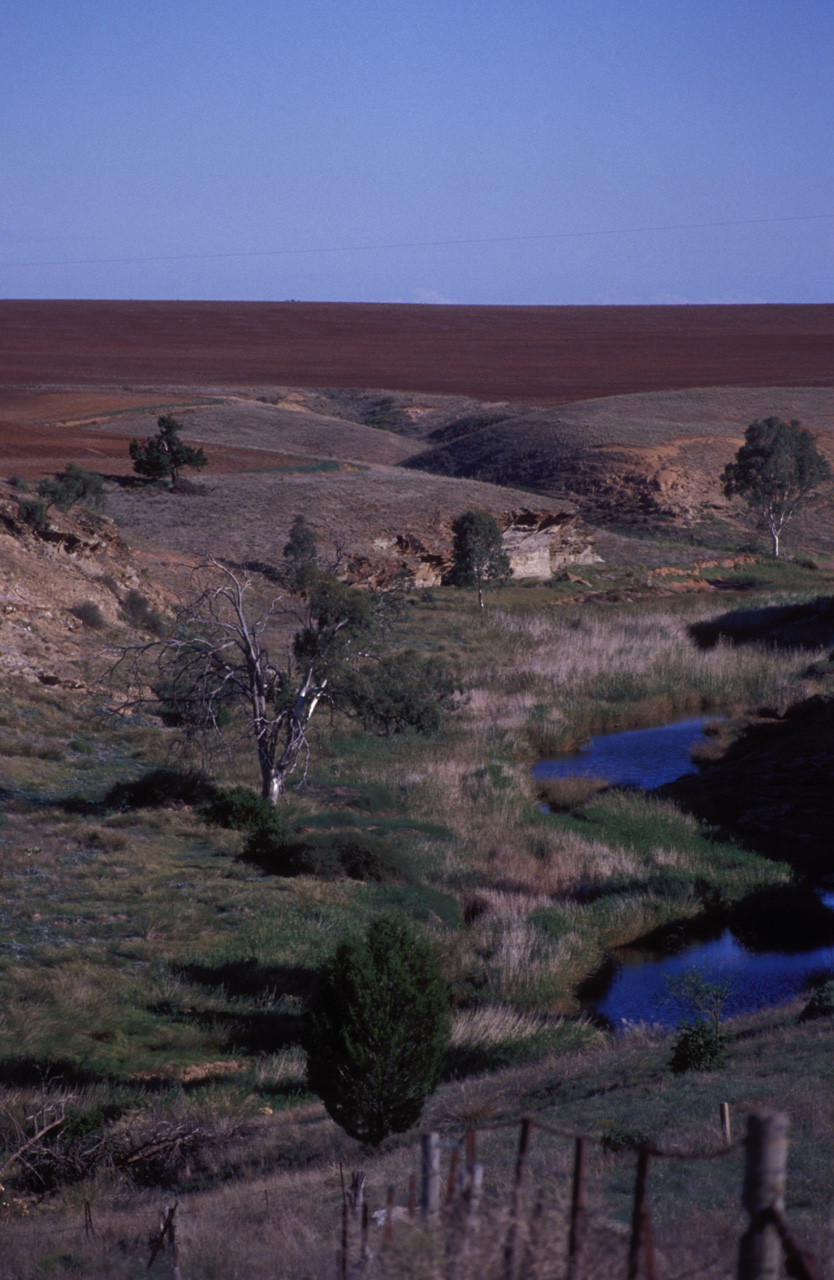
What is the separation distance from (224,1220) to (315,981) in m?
8.34

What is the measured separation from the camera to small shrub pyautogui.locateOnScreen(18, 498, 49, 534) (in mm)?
37000

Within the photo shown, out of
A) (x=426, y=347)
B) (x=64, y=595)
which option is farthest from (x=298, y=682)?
(x=426, y=347)

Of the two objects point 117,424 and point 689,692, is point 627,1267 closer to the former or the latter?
point 689,692

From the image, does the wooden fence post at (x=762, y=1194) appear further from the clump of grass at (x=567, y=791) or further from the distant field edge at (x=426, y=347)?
the distant field edge at (x=426, y=347)

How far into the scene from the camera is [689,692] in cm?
3544

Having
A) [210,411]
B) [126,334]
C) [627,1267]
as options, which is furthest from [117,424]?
[627,1267]

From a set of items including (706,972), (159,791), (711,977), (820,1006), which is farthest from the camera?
(159,791)

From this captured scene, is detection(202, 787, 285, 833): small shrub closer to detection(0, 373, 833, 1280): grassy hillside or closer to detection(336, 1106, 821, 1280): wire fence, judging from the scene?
detection(0, 373, 833, 1280): grassy hillside

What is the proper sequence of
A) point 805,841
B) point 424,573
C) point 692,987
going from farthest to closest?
point 424,573, point 805,841, point 692,987

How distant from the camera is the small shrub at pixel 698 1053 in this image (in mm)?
11023

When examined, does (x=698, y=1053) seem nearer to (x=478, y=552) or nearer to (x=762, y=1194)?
(x=762, y=1194)

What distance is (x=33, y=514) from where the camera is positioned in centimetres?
3706

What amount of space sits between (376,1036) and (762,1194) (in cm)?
683

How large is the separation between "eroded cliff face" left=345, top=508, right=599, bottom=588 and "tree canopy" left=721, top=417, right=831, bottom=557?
11042mm
